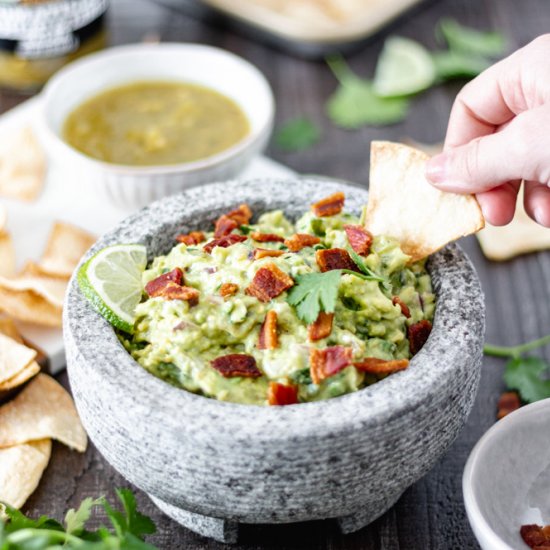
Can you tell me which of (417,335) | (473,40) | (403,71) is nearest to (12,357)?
(417,335)

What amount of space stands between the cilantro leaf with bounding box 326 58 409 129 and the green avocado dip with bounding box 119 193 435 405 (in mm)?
1696

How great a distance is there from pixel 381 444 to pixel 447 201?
647 millimetres

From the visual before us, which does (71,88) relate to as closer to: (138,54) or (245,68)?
(138,54)

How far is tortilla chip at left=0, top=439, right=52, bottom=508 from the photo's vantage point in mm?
2248

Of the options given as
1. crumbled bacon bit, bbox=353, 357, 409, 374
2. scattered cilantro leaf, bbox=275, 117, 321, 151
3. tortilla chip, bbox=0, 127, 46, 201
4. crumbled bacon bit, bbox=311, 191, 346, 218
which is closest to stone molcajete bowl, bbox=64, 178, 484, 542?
crumbled bacon bit, bbox=353, 357, 409, 374

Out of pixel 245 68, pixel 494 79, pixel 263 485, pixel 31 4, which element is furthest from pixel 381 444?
pixel 31 4

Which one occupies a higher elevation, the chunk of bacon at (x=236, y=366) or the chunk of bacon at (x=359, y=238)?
the chunk of bacon at (x=359, y=238)

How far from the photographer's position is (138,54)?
11.6ft

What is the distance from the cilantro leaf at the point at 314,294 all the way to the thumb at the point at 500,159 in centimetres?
39

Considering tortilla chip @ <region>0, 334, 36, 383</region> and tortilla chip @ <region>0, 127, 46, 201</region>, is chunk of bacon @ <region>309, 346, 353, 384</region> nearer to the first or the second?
tortilla chip @ <region>0, 334, 36, 383</region>

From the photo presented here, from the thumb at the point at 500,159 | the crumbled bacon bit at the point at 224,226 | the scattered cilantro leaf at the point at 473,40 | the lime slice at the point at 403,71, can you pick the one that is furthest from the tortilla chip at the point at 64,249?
the scattered cilantro leaf at the point at 473,40

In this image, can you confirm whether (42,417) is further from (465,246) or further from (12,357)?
(465,246)

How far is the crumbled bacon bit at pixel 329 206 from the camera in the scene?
226 centimetres

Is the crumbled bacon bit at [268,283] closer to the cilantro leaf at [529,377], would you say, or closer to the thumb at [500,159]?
the thumb at [500,159]
